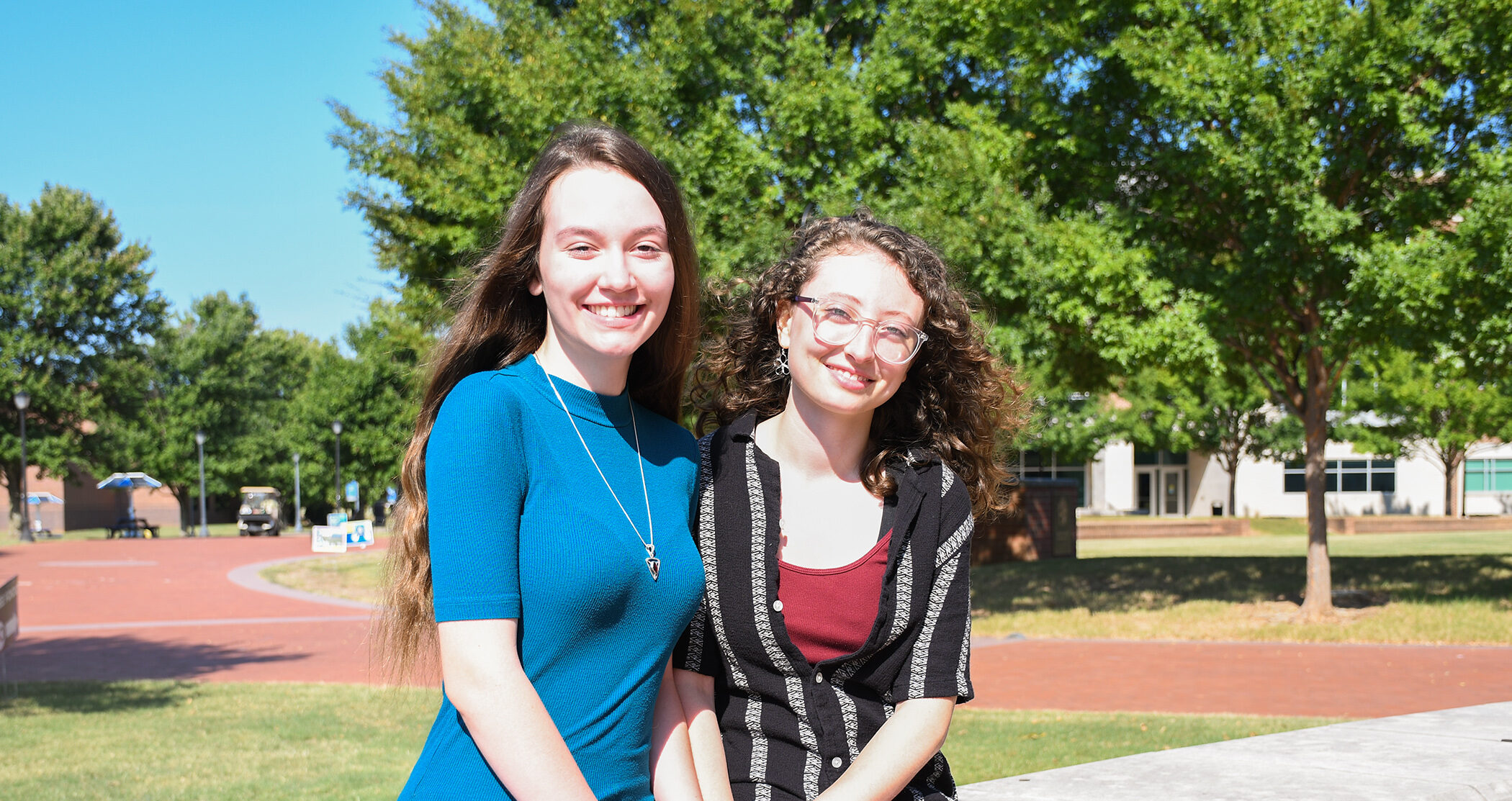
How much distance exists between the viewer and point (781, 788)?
218 centimetres

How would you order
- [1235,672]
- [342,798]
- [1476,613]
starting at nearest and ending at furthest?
[342,798]
[1235,672]
[1476,613]

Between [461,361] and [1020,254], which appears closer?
[461,361]

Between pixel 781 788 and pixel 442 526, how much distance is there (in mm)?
908

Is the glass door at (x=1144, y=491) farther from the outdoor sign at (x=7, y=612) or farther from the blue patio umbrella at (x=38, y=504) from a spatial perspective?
the outdoor sign at (x=7, y=612)

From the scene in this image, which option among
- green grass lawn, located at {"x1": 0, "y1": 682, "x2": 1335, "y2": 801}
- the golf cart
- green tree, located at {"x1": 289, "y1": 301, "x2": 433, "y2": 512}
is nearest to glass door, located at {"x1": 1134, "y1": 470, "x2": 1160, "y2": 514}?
green tree, located at {"x1": 289, "y1": 301, "x2": 433, "y2": 512}

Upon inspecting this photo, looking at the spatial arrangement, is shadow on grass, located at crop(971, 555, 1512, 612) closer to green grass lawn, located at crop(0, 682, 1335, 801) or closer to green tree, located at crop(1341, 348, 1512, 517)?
green grass lawn, located at crop(0, 682, 1335, 801)

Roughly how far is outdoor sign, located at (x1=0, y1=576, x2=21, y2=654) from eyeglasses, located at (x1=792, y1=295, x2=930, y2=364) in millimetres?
9378

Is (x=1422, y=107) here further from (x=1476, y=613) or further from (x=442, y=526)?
(x=442, y=526)

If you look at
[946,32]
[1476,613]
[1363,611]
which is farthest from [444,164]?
[1476,613]

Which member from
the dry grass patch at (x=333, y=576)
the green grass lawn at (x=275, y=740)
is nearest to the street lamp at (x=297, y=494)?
the dry grass patch at (x=333, y=576)

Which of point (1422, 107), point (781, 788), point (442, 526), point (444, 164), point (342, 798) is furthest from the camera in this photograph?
Result: point (444, 164)

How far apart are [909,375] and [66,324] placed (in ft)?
169

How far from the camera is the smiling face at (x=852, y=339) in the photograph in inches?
89.3

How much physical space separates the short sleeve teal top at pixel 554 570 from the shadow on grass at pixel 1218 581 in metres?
14.7
